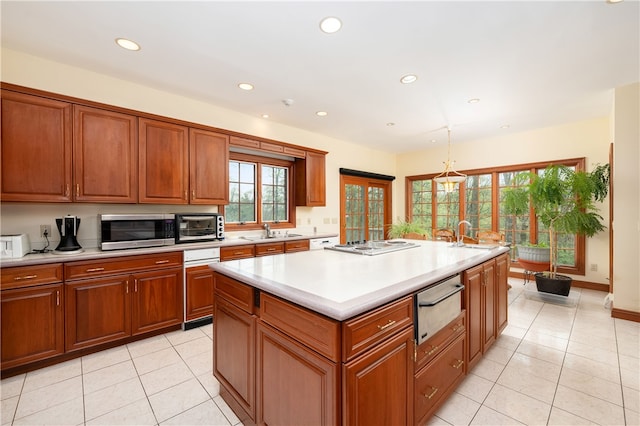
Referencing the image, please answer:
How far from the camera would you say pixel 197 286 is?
301 cm

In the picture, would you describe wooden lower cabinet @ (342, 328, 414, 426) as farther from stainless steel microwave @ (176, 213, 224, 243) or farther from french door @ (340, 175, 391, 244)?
french door @ (340, 175, 391, 244)

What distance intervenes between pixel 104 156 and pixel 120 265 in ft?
3.54

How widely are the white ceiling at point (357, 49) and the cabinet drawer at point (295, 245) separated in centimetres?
187

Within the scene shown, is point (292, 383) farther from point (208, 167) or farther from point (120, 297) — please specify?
point (208, 167)

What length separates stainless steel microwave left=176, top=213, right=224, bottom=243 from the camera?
3137 mm

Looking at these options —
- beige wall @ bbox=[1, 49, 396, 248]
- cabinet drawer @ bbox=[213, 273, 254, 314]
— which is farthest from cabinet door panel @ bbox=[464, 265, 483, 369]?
beige wall @ bbox=[1, 49, 396, 248]

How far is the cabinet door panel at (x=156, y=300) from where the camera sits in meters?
2.64

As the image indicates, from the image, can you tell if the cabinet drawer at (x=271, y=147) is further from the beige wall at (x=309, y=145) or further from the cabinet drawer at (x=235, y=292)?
the cabinet drawer at (x=235, y=292)

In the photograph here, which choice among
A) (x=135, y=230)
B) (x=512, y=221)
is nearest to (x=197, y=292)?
(x=135, y=230)

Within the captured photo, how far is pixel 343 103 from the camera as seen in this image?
356 centimetres

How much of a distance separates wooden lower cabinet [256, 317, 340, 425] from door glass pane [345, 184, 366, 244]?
4305 millimetres

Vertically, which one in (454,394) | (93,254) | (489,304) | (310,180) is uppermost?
(310,180)

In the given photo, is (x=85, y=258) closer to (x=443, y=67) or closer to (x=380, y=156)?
(x=443, y=67)

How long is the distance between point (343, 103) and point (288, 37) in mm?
1464
